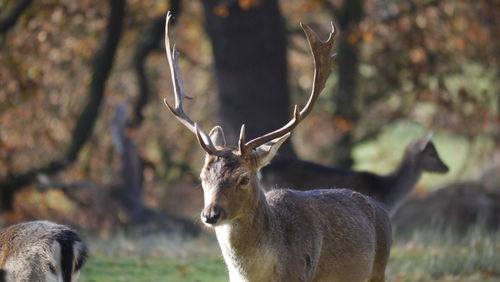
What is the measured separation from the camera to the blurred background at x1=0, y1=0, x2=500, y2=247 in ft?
54.2

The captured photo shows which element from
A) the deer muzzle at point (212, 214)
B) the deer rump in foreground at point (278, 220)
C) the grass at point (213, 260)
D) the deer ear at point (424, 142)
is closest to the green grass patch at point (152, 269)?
the grass at point (213, 260)

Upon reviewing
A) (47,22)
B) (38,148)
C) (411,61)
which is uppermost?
(47,22)

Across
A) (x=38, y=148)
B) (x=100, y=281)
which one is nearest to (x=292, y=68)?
(x=38, y=148)

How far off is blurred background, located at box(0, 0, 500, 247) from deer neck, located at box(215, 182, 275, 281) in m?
8.26

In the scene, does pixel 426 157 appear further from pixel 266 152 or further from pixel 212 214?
pixel 212 214

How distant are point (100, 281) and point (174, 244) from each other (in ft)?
10.2

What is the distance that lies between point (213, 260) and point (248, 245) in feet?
16.5

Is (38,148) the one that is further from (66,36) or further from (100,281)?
(100,281)

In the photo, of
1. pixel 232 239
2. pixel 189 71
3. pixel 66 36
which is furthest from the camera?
pixel 189 71

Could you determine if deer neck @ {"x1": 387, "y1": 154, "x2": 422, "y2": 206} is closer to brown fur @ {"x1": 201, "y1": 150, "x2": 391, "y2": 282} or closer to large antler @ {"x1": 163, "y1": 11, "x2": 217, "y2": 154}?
brown fur @ {"x1": 201, "y1": 150, "x2": 391, "y2": 282}

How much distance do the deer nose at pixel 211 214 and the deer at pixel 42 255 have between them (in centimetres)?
133

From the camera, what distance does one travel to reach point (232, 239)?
7.13 metres

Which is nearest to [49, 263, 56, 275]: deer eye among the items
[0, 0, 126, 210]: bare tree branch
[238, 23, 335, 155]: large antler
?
[238, 23, 335, 155]: large antler

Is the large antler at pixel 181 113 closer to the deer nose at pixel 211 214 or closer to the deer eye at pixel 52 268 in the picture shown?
the deer nose at pixel 211 214
